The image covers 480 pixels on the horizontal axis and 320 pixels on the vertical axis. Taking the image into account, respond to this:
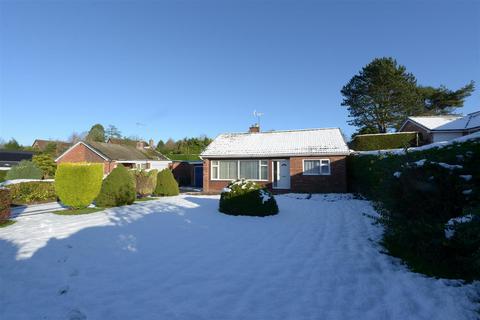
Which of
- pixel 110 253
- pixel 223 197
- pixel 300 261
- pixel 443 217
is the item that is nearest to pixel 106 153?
pixel 223 197

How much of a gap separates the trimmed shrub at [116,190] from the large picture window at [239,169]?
920cm

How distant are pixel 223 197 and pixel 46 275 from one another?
22.9 feet

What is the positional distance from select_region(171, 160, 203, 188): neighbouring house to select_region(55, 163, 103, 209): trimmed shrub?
17.9 metres

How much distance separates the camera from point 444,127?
20.8m

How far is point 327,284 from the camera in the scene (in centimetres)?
430

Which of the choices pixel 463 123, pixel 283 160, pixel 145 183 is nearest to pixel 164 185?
pixel 145 183

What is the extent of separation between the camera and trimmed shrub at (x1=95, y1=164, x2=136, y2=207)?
482 inches

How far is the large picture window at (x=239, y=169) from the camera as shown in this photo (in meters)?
20.1

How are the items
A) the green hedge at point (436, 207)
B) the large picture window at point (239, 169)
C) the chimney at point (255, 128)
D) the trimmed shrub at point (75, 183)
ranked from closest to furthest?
the green hedge at point (436, 207) → the trimmed shrub at point (75, 183) → the large picture window at point (239, 169) → the chimney at point (255, 128)

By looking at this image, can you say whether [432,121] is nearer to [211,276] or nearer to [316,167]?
[316,167]

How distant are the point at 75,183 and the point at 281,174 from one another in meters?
13.2

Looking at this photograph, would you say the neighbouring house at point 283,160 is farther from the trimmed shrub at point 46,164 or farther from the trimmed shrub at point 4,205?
the trimmed shrub at point 46,164

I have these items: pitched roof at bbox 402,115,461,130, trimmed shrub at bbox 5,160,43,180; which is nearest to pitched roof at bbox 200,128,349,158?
pitched roof at bbox 402,115,461,130

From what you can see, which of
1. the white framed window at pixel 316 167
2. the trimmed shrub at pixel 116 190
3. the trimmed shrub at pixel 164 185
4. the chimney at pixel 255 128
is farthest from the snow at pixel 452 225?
the chimney at pixel 255 128
